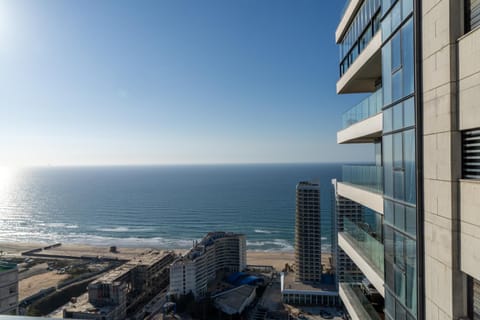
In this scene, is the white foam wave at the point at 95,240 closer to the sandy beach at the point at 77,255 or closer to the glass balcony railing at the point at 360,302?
the sandy beach at the point at 77,255

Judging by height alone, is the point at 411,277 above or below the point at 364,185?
below

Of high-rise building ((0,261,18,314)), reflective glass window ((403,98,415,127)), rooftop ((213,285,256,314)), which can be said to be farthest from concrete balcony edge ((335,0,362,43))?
rooftop ((213,285,256,314))

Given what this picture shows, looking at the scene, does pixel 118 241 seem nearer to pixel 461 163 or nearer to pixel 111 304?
pixel 111 304

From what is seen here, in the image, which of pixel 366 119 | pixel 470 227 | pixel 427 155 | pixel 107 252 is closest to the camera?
pixel 470 227

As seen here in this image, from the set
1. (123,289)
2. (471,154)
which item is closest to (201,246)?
(123,289)

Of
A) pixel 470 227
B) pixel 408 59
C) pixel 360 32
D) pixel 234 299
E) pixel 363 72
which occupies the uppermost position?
pixel 360 32

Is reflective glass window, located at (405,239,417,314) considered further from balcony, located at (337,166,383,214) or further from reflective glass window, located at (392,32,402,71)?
reflective glass window, located at (392,32,402,71)

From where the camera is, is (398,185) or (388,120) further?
(388,120)

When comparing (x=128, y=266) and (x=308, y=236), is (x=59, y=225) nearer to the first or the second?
(x=128, y=266)
